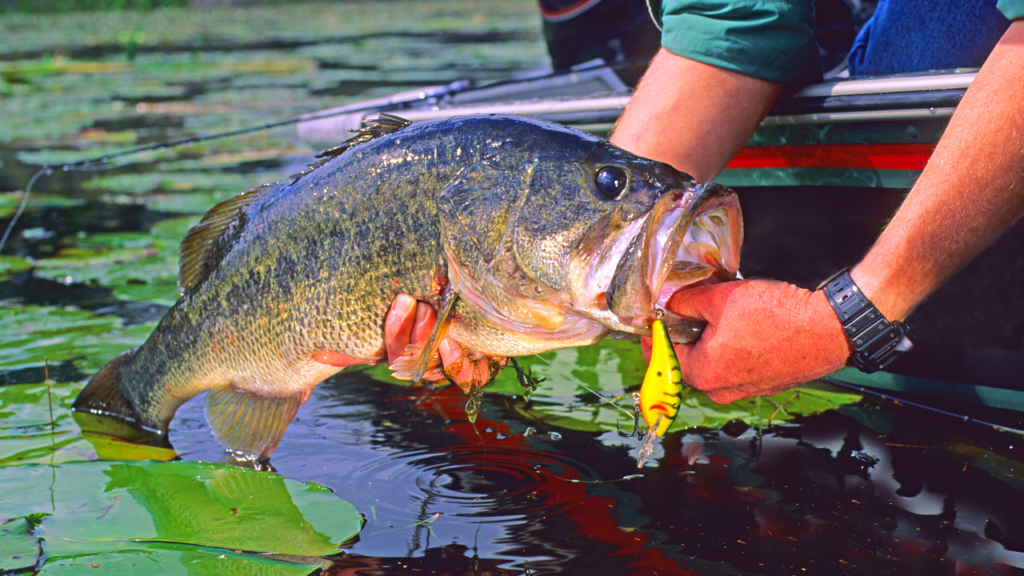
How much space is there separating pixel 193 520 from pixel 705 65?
177 centimetres

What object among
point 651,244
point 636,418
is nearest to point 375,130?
point 651,244

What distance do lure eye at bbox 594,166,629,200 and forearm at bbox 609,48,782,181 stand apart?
0.71 m

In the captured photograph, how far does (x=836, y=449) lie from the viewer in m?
2.46

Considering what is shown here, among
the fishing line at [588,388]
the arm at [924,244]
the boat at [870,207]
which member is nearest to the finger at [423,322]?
the fishing line at [588,388]

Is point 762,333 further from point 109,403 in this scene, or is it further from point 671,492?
point 109,403

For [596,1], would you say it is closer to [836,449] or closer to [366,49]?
[836,449]

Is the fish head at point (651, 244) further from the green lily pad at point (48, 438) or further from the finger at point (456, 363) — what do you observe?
the green lily pad at point (48, 438)

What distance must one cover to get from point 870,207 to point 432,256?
4.94 ft

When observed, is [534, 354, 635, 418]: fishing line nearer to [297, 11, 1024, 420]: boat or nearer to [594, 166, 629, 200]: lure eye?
[594, 166, 629, 200]: lure eye

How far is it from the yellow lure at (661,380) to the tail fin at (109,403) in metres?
1.56

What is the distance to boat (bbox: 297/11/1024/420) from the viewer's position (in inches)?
98.2

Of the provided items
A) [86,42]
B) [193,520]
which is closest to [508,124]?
[193,520]

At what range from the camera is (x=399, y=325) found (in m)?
2.09

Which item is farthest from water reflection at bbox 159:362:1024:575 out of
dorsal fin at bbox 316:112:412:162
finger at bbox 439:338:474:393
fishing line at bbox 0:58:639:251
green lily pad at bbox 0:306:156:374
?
fishing line at bbox 0:58:639:251
